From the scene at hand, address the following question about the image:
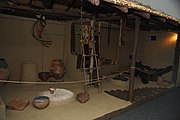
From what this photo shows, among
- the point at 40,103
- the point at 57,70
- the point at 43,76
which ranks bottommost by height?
the point at 40,103

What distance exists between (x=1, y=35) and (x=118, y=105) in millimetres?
4436

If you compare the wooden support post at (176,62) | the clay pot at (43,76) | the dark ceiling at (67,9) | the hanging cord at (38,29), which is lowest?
the clay pot at (43,76)

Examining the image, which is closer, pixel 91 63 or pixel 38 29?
pixel 91 63

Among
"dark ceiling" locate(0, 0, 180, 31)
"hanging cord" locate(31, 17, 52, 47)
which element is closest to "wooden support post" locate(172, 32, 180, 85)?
"dark ceiling" locate(0, 0, 180, 31)

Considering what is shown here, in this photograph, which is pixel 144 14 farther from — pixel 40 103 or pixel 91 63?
pixel 40 103

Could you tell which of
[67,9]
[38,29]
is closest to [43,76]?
[38,29]

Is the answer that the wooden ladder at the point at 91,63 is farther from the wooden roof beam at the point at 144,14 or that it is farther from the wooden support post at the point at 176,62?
the wooden support post at the point at 176,62

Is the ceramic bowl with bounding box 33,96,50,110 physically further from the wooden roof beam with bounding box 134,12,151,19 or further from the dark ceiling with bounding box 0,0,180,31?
the wooden roof beam with bounding box 134,12,151,19

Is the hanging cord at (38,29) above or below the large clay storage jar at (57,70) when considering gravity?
above

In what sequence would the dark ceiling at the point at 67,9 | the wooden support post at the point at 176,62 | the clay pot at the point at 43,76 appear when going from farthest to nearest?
1. the wooden support post at the point at 176,62
2. the clay pot at the point at 43,76
3. the dark ceiling at the point at 67,9

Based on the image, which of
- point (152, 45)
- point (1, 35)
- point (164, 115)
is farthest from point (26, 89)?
point (152, 45)

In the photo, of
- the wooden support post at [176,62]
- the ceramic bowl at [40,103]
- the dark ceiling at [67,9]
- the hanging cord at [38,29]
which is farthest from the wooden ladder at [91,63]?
the wooden support post at [176,62]

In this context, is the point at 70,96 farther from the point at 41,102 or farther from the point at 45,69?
the point at 45,69

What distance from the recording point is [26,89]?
5.43 meters
